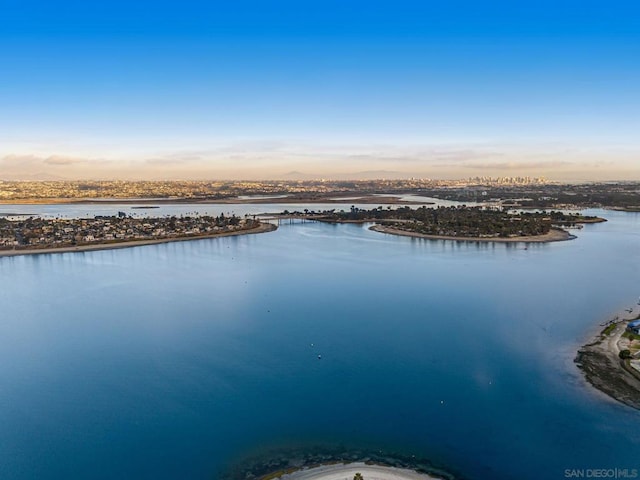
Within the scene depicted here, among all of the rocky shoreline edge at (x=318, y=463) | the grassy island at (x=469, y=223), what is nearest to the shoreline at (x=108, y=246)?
the grassy island at (x=469, y=223)

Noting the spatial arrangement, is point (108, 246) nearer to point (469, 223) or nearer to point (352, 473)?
point (469, 223)

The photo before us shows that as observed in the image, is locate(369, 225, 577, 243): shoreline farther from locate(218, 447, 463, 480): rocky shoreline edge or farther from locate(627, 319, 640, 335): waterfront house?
locate(218, 447, 463, 480): rocky shoreline edge

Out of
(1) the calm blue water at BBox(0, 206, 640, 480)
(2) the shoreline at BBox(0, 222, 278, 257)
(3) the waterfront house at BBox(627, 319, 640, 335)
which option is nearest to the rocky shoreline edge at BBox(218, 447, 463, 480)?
(1) the calm blue water at BBox(0, 206, 640, 480)

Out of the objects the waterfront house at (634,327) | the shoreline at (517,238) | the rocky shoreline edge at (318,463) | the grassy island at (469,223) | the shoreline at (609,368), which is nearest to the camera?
the rocky shoreline edge at (318,463)

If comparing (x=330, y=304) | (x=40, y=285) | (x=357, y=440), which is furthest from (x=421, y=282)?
(x=40, y=285)

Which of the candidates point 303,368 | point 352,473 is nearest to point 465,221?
point 303,368

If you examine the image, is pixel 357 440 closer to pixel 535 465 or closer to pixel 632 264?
pixel 535 465

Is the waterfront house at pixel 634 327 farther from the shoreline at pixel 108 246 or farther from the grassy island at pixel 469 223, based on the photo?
the shoreline at pixel 108 246

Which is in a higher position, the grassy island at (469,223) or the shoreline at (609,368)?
the grassy island at (469,223)
